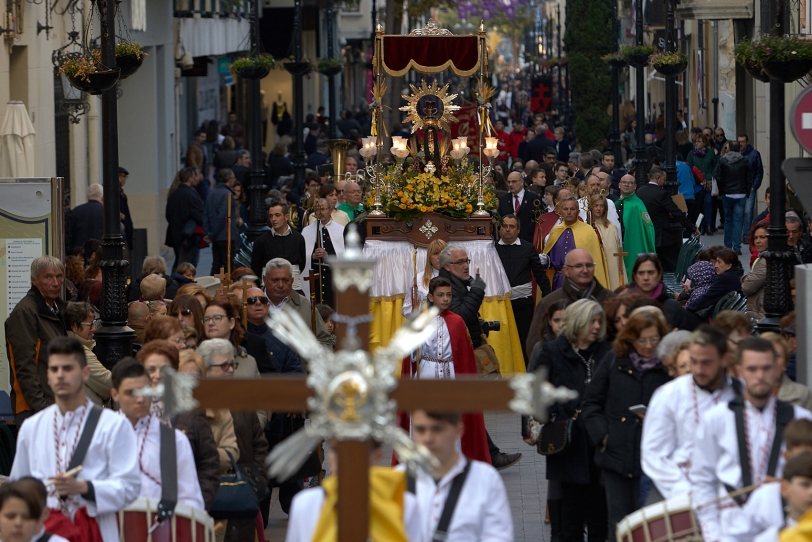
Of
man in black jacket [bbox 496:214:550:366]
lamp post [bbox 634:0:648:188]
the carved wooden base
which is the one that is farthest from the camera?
lamp post [bbox 634:0:648:188]

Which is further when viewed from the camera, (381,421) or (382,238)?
(382,238)

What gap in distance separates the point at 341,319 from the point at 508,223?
10.4 metres

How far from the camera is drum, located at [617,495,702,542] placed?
6691mm

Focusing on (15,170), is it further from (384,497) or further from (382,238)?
(384,497)

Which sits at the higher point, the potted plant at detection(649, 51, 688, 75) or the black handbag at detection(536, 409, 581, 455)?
the potted plant at detection(649, 51, 688, 75)

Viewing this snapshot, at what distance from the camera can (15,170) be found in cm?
1520

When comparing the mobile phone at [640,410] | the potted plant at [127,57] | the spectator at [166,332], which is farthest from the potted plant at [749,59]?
the potted plant at [127,57]

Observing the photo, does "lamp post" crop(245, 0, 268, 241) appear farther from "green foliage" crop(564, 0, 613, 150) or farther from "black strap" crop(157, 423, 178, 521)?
"green foliage" crop(564, 0, 613, 150)

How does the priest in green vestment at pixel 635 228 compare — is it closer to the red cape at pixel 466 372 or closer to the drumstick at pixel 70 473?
the red cape at pixel 466 372

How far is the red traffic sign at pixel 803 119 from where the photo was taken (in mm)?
8758

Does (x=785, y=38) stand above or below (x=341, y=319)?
above

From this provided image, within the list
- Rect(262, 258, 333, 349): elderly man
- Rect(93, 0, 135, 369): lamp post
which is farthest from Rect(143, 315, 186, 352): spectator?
Rect(93, 0, 135, 369): lamp post

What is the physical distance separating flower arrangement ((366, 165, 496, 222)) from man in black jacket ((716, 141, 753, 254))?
822 cm

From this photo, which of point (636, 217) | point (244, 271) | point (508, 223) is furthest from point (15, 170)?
point (636, 217)
